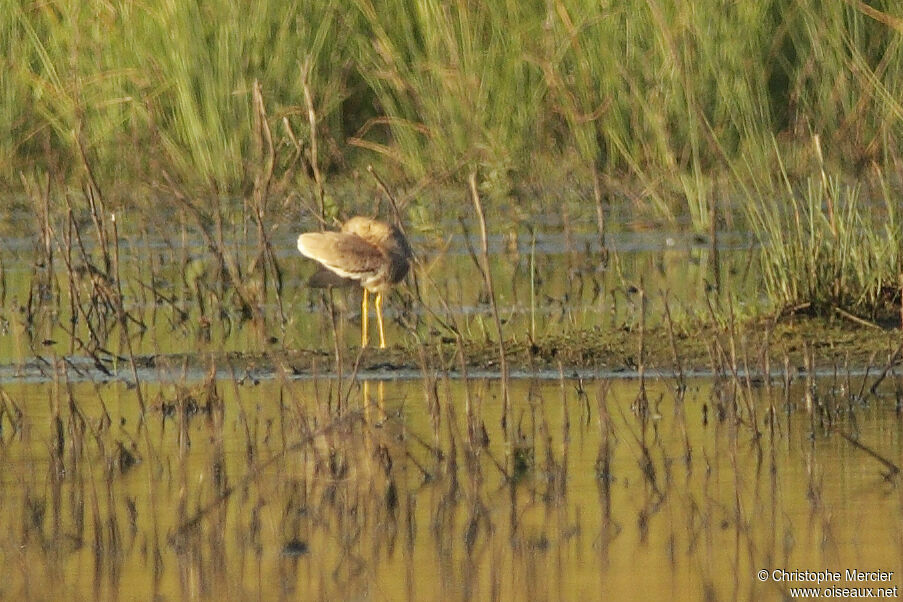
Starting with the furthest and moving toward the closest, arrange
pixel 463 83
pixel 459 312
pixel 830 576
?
pixel 463 83 → pixel 459 312 → pixel 830 576

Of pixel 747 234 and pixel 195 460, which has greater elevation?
pixel 747 234

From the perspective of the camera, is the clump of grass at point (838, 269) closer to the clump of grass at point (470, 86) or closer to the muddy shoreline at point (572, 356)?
the muddy shoreline at point (572, 356)

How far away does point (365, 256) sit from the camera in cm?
801

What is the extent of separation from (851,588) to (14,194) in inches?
368

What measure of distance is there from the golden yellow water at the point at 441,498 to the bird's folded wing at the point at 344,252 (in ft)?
3.89

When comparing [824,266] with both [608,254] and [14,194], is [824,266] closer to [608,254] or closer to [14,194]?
[608,254]

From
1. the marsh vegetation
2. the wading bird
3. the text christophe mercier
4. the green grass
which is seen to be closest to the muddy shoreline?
the marsh vegetation

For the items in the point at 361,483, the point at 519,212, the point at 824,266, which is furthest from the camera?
the point at 519,212

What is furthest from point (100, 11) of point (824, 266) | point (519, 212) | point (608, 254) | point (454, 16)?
point (824, 266)

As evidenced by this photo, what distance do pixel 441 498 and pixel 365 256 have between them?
9.47ft

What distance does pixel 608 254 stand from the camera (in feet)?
33.8

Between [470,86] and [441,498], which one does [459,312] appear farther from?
[470,86]

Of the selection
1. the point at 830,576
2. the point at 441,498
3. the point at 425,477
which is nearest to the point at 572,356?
the point at 425,477

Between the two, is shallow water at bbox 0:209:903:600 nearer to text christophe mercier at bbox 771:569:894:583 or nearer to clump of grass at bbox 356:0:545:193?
text christophe mercier at bbox 771:569:894:583
